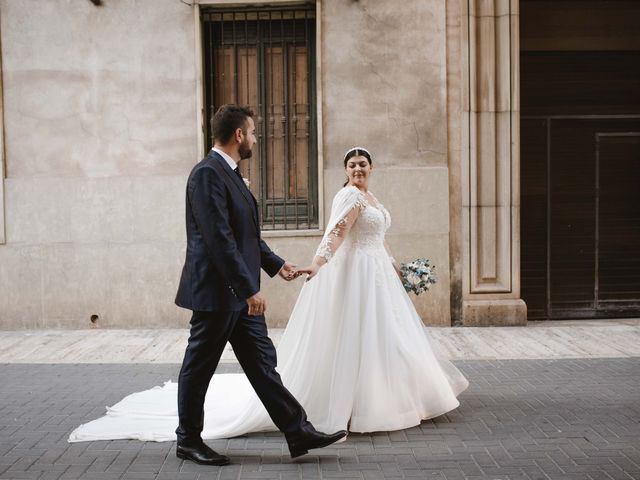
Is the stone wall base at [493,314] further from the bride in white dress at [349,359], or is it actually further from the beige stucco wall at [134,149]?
the bride in white dress at [349,359]

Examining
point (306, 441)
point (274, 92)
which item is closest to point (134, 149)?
point (274, 92)

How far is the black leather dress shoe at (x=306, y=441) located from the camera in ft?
15.6

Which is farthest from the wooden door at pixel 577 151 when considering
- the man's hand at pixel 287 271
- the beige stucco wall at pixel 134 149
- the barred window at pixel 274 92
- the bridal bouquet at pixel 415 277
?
the man's hand at pixel 287 271

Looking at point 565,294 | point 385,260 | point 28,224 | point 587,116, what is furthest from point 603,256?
point 28,224

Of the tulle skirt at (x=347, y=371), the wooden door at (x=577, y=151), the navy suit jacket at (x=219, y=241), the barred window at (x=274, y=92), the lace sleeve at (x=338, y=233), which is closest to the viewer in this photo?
the navy suit jacket at (x=219, y=241)

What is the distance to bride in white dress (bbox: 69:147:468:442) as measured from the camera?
5.38 metres

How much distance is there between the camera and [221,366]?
770 centimetres

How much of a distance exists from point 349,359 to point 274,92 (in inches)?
220

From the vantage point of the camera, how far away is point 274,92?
33.6 feet

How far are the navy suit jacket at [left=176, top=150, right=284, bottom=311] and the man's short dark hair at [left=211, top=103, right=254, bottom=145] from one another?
14cm

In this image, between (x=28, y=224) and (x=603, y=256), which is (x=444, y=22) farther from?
(x=28, y=224)

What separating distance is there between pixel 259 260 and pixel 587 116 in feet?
23.3

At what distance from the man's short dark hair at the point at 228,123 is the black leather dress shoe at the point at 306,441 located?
189 centimetres

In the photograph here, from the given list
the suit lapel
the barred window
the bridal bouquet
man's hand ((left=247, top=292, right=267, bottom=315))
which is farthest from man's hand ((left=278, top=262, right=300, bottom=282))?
the barred window
